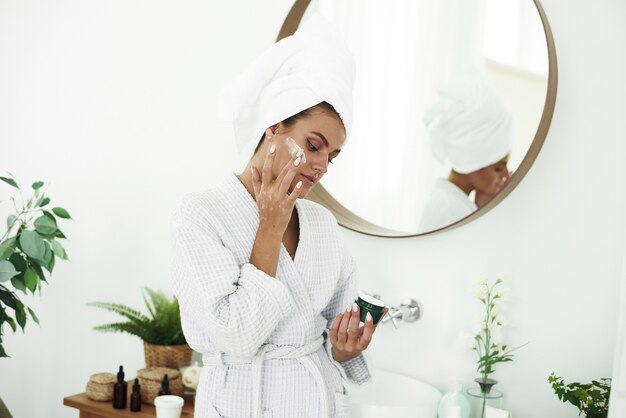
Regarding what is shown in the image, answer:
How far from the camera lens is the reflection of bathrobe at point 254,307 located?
46.6 inches

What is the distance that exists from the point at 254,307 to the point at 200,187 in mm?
1267

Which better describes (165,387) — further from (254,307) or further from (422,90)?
(422,90)

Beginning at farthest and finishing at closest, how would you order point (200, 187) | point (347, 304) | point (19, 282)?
point (200, 187)
point (19, 282)
point (347, 304)

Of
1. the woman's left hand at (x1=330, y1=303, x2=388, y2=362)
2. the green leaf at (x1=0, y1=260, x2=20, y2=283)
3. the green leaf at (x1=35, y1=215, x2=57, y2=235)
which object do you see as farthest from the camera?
the green leaf at (x1=35, y1=215, x2=57, y2=235)

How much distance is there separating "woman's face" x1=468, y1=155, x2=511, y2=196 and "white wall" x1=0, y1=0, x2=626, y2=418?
6cm

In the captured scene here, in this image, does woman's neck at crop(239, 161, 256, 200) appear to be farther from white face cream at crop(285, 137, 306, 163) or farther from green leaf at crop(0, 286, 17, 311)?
green leaf at crop(0, 286, 17, 311)

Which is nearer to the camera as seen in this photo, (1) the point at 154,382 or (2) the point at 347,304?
(2) the point at 347,304

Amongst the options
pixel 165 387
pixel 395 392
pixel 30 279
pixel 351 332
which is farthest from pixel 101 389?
pixel 351 332

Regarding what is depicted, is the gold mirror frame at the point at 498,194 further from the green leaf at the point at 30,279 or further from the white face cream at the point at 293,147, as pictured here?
the green leaf at the point at 30,279

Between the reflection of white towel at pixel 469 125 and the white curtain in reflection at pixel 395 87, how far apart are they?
1.4 inches

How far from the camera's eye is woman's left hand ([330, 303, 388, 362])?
1.28 m

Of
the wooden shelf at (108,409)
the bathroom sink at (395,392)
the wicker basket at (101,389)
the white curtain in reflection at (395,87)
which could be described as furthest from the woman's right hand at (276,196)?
the wicker basket at (101,389)

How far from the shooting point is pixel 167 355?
2158mm

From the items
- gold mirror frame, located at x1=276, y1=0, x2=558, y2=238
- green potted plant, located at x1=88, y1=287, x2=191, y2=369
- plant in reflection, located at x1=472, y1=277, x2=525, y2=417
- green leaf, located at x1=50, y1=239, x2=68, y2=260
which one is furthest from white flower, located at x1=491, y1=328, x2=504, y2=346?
green leaf, located at x1=50, y1=239, x2=68, y2=260
